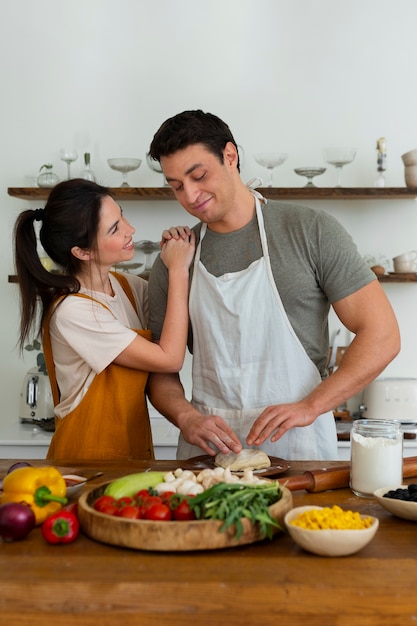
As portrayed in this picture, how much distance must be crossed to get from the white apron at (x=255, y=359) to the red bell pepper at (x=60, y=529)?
890 millimetres

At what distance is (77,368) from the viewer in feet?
7.86

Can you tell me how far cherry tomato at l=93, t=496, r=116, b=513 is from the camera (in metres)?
1.49

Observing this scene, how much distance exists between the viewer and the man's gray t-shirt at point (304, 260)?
7.30 ft

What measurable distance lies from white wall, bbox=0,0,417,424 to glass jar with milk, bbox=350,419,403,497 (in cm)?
220

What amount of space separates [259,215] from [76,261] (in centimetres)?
57

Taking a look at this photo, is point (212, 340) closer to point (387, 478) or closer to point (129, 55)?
point (387, 478)

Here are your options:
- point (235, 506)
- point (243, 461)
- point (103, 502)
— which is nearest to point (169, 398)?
point (243, 461)

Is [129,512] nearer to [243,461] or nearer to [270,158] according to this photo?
[243,461]

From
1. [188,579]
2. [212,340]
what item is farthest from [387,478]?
[212,340]

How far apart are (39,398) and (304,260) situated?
1800 mm

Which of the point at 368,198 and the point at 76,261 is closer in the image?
the point at 76,261

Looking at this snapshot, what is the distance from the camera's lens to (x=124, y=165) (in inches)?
147

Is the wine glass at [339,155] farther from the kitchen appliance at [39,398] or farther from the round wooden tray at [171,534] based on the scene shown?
the round wooden tray at [171,534]

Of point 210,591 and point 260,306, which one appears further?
point 260,306
